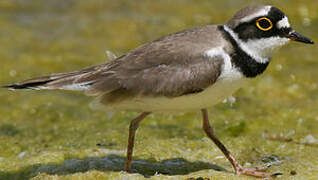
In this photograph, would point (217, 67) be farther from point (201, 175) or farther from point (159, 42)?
point (201, 175)

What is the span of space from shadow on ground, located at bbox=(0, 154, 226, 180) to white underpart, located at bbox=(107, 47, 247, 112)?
0.68 metres

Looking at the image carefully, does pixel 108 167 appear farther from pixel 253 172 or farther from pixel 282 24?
pixel 282 24

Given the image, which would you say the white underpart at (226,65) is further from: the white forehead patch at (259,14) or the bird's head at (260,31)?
the white forehead patch at (259,14)

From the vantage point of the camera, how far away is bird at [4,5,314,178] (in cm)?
426

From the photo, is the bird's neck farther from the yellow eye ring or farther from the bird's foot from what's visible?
the bird's foot

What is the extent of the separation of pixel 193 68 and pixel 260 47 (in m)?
0.61

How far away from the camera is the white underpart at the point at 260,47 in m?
4.34

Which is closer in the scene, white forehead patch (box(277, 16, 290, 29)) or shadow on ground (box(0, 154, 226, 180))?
white forehead patch (box(277, 16, 290, 29))

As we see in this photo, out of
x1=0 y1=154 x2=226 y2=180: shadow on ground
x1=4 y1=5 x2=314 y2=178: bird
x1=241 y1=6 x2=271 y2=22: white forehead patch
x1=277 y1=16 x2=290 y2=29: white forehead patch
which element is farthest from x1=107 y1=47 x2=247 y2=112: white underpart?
x1=0 y1=154 x2=226 y2=180: shadow on ground

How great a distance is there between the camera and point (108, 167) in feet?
15.7

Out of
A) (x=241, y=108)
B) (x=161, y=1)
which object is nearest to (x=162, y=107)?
(x=241, y=108)

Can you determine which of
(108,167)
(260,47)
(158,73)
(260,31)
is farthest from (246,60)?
(108,167)

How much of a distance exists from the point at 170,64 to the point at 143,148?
1308 mm

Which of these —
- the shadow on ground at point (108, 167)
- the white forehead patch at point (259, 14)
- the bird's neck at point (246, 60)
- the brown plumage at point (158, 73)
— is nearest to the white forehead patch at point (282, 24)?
the white forehead patch at point (259, 14)
